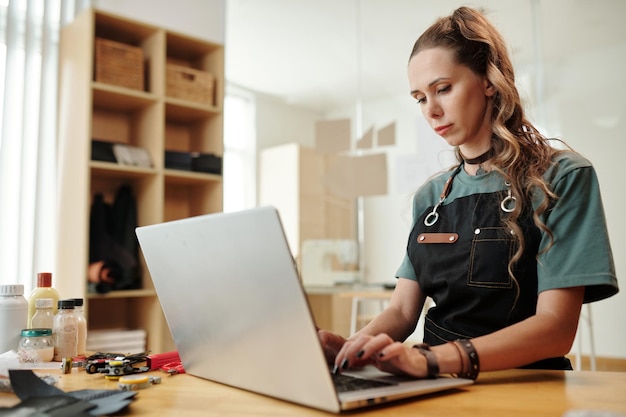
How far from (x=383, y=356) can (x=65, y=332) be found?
70 cm

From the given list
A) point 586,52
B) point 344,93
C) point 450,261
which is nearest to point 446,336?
point 450,261

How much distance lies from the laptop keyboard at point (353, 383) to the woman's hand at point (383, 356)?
2cm

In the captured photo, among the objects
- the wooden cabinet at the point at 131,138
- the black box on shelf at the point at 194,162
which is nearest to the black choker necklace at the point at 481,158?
the wooden cabinet at the point at 131,138

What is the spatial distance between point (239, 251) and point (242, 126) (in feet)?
18.1

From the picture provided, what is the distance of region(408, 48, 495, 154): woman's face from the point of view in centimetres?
122

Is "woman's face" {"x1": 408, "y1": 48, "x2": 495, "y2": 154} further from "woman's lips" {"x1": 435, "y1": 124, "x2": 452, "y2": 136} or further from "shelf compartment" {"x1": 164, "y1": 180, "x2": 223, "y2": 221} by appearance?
"shelf compartment" {"x1": 164, "y1": 180, "x2": 223, "y2": 221}

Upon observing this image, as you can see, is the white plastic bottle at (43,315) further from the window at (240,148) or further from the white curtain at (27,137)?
the window at (240,148)

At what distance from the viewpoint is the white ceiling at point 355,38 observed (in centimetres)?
399

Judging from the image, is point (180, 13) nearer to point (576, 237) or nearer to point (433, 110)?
point (433, 110)

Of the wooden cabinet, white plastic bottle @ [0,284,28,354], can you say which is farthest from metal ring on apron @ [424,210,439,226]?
the wooden cabinet

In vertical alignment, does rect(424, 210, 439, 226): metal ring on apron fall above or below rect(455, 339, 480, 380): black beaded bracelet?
above

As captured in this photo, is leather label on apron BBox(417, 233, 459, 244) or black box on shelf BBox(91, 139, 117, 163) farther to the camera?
black box on shelf BBox(91, 139, 117, 163)

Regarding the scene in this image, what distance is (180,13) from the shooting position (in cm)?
373

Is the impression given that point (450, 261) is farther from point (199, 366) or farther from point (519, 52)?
point (519, 52)
